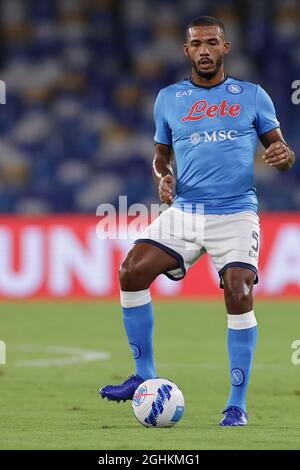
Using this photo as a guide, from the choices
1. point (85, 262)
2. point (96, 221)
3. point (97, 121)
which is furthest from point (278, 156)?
point (97, 121)

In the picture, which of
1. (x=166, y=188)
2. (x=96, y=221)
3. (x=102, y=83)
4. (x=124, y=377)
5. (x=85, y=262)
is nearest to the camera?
(x=166, y=188)

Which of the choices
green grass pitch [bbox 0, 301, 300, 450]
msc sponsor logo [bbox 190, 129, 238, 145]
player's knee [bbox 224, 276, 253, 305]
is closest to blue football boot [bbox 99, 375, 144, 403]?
green grass pitch [bbox 0, 301, 300, 450]

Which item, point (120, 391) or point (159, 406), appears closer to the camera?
Result: point (159, 406)

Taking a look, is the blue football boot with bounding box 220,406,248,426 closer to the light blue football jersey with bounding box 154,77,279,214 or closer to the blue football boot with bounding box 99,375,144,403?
the blue football boot with bounding box 99,375,144,403

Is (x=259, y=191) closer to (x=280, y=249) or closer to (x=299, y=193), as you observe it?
(x=299, y=193)

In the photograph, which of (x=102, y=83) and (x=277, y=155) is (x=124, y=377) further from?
(x=102, y=83)

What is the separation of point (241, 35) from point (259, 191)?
4.08 meters

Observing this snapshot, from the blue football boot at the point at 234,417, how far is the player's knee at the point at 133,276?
2.70ft

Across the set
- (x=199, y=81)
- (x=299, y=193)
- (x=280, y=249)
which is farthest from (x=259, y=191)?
(x=199, y=81)

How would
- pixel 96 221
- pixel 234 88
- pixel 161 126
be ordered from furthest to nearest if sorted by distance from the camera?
Answer: pixel 96 221, pixel 161 126, pixel 234 88

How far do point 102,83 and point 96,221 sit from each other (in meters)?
4.99

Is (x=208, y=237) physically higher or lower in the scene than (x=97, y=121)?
lower

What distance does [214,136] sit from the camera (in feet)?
20.7

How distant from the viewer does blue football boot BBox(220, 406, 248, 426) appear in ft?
19.3
